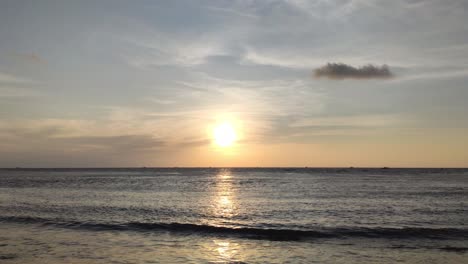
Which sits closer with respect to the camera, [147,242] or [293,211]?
[147,242]

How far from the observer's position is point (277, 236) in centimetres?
2806

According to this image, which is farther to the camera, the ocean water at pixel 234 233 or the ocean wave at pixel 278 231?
the ocean wave at pixel 278 231

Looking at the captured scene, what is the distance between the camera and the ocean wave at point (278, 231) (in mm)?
27922

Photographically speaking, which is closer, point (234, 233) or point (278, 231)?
point (234, 233)

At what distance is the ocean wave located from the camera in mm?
27922

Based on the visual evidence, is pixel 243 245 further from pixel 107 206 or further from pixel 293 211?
pixel 107 206

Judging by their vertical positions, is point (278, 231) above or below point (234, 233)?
above

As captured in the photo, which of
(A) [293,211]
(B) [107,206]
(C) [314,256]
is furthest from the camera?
(B) [107,206]

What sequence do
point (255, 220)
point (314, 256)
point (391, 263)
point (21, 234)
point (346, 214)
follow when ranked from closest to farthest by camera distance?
point (391, 263) → point (314, 256) → point (21, 234) → point (255, 220) → point (346, 214)

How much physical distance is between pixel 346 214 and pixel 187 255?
20.8m

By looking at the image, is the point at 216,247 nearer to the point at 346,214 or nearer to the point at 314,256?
the point at 314,256

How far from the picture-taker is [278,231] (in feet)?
97.5

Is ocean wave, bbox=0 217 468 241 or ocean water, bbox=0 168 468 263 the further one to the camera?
ocean wave, bbox=0 217 468 241

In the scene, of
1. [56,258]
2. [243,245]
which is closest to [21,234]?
[56,258]
